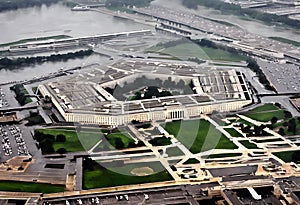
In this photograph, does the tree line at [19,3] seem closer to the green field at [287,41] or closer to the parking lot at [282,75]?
the green field at [287,41]

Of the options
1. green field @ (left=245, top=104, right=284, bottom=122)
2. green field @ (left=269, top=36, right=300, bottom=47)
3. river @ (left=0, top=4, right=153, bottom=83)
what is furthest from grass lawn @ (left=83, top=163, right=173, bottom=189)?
green field @ (left=269, top=36, right=300, bottom=47)

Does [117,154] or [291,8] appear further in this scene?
[291,8]

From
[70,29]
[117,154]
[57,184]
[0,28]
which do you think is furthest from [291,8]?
[57,184]

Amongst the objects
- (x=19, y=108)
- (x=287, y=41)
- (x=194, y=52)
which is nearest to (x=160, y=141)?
(x=19, y=108)

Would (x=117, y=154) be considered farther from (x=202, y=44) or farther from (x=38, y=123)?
(x=202, y=44)

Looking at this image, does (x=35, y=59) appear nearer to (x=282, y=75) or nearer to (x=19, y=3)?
(x=282, y=75)

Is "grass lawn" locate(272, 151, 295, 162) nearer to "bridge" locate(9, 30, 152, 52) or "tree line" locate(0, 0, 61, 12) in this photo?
"bridge" locate(9, 30, 152, 52)
